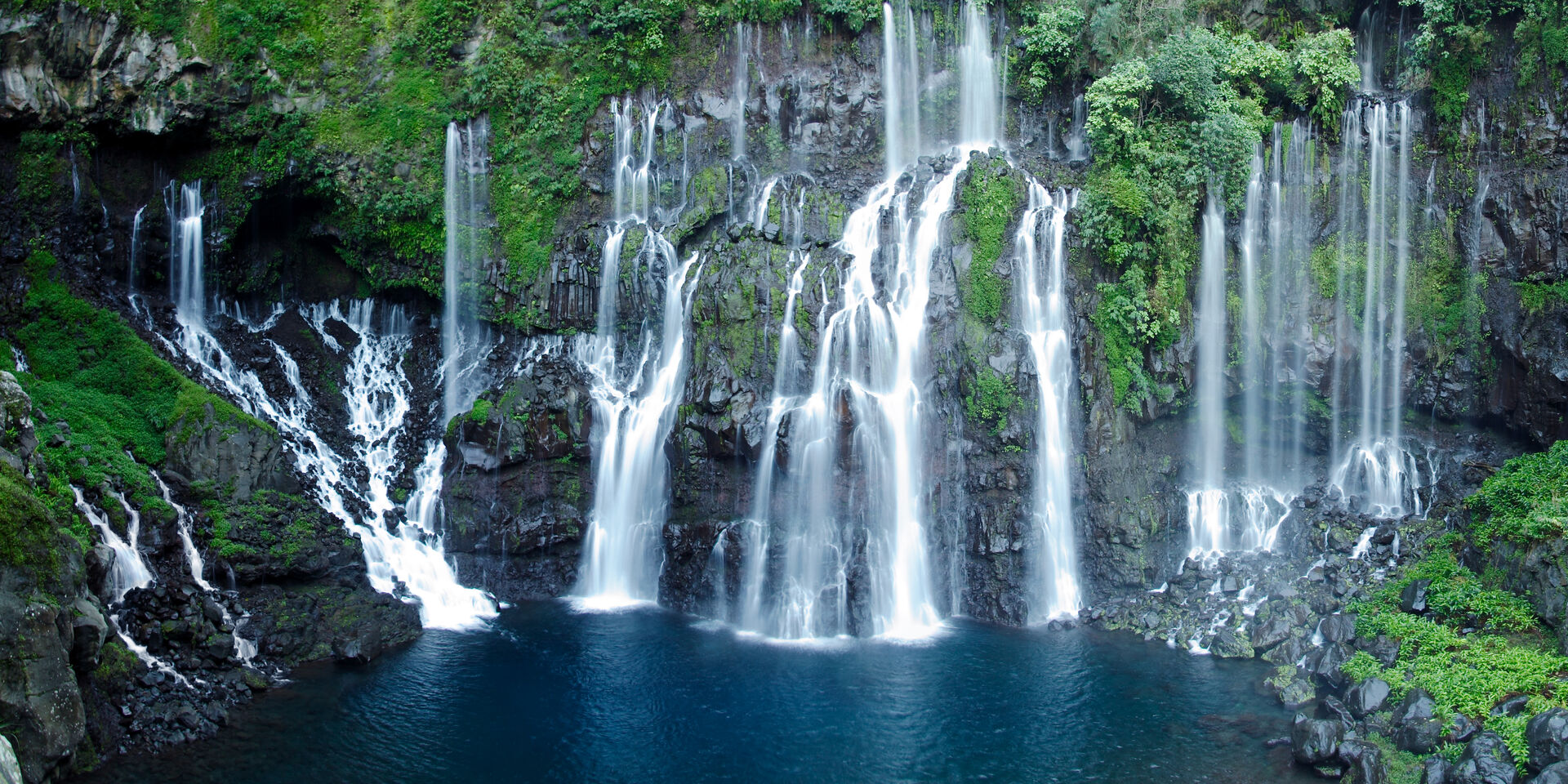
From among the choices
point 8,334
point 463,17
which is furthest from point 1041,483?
point 8,334

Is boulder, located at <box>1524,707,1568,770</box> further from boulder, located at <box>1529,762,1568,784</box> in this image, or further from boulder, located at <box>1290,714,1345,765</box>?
boulder, located at <box>1290,714,1345,765</box>

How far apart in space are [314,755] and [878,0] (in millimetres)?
24730

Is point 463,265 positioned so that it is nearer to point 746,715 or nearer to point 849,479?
point 849,479

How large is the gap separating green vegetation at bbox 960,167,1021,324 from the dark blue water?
302 inches

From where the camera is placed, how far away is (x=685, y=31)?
98.7ft

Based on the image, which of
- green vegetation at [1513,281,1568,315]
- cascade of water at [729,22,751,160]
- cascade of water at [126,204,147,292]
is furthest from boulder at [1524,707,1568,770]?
cascade of water at [126,204,147,292]

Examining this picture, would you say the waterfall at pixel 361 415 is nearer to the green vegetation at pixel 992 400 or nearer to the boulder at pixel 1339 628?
the green vegetation at pixel 992 400

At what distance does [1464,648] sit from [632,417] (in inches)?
685

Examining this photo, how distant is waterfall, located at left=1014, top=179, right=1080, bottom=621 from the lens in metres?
22.9

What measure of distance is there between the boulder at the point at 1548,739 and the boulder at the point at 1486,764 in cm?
30

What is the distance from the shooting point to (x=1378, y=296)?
81.5 ft

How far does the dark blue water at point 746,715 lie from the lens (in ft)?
50.1

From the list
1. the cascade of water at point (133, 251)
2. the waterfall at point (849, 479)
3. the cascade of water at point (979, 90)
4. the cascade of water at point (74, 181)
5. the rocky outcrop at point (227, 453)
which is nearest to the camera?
the rocky outcrop at point (227, 453)

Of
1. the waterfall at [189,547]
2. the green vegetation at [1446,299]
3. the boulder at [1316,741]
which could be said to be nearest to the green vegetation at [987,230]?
the green vegetation at [1446,299]
